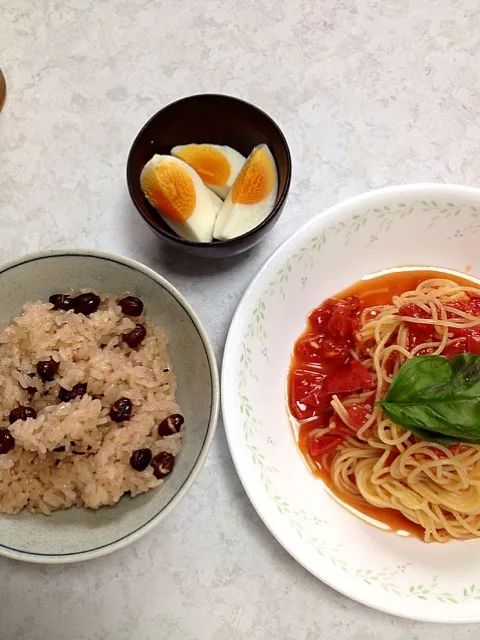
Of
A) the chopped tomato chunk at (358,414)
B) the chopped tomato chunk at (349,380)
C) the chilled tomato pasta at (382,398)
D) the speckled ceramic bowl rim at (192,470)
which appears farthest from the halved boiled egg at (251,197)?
the chopped tomato chunk at (358,414)

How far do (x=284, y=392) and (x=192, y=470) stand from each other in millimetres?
540

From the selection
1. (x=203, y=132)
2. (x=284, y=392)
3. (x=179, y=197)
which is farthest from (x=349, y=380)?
(x=203, y=132)

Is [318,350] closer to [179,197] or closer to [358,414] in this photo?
[358,414]

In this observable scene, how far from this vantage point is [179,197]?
202 cm

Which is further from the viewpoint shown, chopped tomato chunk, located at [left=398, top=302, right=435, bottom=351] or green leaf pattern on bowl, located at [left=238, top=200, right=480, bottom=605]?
chopped tomato chunk, located at [left=398, top=302, right=435, bottom=351]

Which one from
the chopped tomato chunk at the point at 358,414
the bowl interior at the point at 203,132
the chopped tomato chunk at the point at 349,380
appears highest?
the bowl interior at the point at 203,132

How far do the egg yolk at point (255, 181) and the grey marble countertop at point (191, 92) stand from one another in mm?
245

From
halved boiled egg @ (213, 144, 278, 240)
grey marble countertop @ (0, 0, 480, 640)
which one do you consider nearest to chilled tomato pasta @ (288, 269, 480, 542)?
grey marble countertop @ (0, 0, 480, 640)

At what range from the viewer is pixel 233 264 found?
2221mm

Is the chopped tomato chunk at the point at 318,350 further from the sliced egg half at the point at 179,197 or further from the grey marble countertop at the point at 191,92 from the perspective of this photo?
the sliced egg half at the point at 179,197

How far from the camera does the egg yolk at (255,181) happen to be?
6.64 feet

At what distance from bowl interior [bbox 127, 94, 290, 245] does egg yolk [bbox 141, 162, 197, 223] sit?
37 millimetres

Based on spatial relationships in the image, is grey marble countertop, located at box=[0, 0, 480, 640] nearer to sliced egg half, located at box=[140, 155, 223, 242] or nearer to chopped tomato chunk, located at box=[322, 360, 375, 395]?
sliced egg half, located at box=[140, 155, 223, 242]

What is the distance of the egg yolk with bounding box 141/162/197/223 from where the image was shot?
6.61ft
